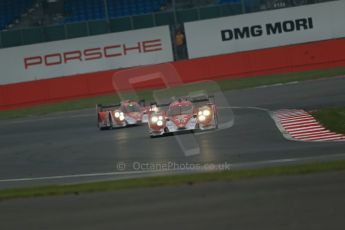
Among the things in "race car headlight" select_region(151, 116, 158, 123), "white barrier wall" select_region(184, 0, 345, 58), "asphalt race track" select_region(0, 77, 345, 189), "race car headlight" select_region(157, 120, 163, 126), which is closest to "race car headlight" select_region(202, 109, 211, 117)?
"asphalt race track" select_region(0, 77, 345, 189)

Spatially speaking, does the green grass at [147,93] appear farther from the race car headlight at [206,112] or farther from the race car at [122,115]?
the race car headlight at [206,112]

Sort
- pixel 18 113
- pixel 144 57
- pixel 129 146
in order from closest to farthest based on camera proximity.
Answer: pixel 129 146, pixel 18 113, pixel 144 57

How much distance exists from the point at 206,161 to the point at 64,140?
8510mm

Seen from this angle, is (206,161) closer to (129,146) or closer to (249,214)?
(129,146)

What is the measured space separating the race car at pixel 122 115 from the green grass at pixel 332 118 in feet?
19.8

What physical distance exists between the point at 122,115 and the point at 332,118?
769 centimetres

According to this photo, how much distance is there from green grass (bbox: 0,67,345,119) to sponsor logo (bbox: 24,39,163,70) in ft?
10.2

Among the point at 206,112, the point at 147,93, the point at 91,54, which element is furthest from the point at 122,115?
the point at 91,54

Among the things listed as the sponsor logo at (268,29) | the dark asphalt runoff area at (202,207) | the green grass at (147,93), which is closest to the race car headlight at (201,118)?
the dark asphalt runoff area at (202,207)

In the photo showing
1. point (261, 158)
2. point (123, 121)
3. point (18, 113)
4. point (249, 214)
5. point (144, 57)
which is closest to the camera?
point (249, 214)

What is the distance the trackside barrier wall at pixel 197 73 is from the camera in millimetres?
37375

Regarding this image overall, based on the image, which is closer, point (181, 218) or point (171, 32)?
point (181, 218)

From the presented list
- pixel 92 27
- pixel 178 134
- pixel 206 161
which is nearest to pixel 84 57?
pixel 92 27

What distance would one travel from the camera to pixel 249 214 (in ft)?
28.5
